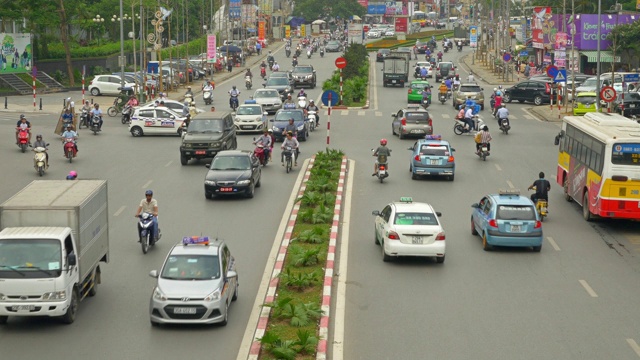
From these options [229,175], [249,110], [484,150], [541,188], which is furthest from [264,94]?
[541,188]

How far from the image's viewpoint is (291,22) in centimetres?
19500

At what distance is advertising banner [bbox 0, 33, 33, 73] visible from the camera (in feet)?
254

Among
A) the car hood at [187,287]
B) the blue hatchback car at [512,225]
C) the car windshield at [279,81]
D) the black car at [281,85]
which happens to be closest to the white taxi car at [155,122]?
the black car at [281,85]

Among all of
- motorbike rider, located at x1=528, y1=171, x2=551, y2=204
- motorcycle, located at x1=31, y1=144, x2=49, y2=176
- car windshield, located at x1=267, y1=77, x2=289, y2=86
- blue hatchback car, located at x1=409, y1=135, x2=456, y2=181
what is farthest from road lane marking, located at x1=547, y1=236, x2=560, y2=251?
car windshield, located at x1=267, y1=77, x2=289, y2=86

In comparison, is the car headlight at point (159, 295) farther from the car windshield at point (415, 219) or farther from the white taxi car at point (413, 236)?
the car windshield at point (415, 219)

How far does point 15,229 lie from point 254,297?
16.6ft

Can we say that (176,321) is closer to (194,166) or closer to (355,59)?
(194,166)

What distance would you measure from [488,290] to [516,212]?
425 cm

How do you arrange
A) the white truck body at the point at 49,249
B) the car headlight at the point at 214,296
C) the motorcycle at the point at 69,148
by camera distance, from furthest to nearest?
the motorcycle at the point at 69,148 → the car headlight at the point at 214,296 → the white truck body at the point at 49,249

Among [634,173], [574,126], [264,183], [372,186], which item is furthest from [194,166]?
[634,173]

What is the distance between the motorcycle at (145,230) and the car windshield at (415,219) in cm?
606

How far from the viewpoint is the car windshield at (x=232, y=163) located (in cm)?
3416

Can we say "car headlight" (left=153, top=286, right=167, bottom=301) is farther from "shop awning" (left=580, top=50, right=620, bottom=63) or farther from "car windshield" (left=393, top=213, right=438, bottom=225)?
"shop awning" (left=580, top=50, right=620, bottom=63)

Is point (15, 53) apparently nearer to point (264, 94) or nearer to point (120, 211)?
point (264, 94)
